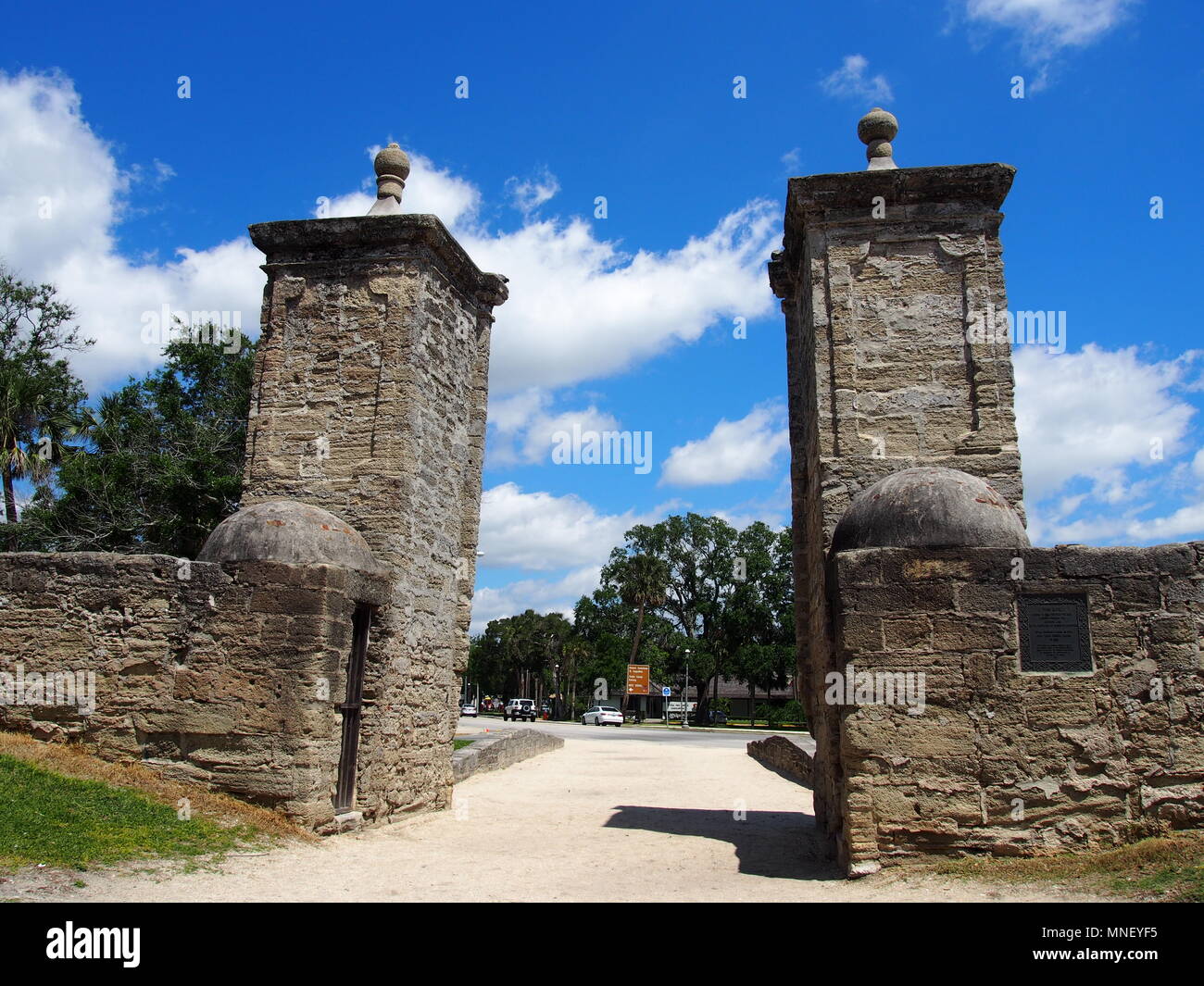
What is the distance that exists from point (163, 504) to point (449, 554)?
12.8m

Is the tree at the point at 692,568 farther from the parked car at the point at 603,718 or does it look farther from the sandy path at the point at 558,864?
the sandy path at the point at 558,864

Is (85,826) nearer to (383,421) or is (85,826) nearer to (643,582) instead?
(383,421)

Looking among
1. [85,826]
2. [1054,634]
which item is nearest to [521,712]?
[85,826]

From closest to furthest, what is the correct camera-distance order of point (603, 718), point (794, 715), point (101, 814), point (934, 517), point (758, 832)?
point (101, 814) < point (934, 517) < point (758, 832) < point (794, 715) < point (603, 718)

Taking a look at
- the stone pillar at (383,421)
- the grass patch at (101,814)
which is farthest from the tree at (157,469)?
the grass patch at (101,814)

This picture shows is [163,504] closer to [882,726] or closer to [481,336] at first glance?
[481,336]

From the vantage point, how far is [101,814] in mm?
5918

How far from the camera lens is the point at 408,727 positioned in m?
8.70

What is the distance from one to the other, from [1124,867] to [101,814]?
21.4 feet

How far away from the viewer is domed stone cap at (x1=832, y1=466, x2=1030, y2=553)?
6156 mm

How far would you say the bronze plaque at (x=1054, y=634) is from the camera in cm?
583

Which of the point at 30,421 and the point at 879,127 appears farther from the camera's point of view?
the point at 30,421

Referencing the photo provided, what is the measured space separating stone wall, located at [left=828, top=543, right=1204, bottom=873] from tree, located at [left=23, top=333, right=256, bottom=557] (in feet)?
55.4
